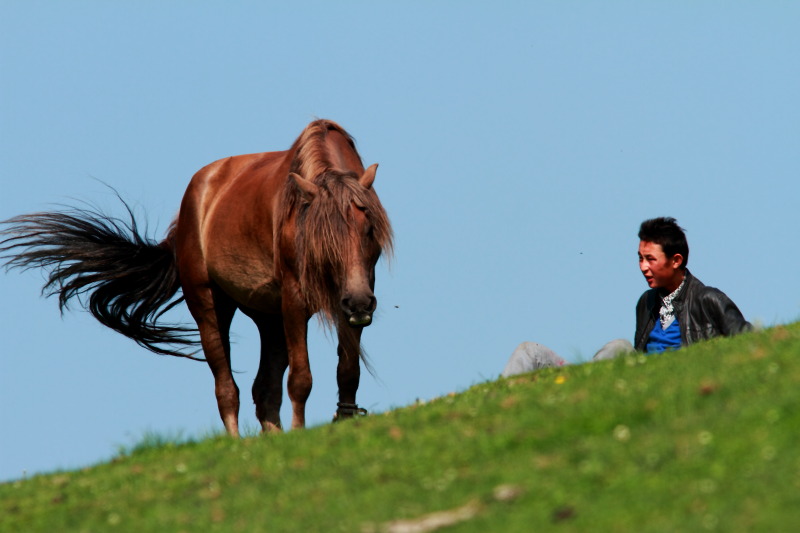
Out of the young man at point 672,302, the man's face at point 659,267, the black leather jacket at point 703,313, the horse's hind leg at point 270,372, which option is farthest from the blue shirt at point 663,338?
the horse's hind leg at point 270,372

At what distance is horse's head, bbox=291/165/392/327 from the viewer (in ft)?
35.8

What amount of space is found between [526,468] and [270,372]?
23.8ft

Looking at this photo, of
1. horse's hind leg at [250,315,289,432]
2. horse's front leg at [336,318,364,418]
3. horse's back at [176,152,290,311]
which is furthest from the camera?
horse's hind leg at [250,315,289,432]

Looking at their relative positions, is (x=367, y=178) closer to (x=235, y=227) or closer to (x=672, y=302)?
(x=235, y=227)

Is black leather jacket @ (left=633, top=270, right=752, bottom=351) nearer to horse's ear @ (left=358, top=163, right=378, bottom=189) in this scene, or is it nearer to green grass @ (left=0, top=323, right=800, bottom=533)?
green grass @ (left=0, top=323, right=800, bottom=533)

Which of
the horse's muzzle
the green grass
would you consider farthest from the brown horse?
the green grass

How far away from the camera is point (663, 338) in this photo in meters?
11.9

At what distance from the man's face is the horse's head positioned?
2.44 meters

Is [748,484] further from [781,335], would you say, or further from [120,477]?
[120,477]

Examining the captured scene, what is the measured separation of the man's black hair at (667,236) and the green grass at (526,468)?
2.00m

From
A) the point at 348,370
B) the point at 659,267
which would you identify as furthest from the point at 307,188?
the point at 659,267

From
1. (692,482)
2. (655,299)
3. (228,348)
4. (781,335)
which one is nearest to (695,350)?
(781,335)

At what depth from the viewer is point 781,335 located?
9734 mm

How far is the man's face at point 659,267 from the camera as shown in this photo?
11.7 metres
